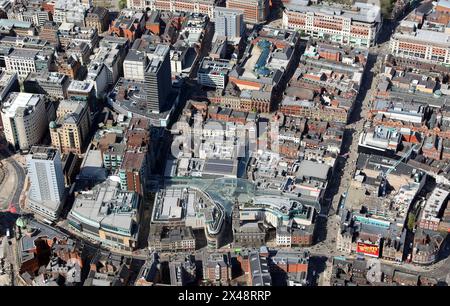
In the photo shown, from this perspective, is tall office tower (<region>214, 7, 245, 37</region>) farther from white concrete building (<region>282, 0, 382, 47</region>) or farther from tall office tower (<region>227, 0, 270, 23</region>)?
white concrete building (<region>282, 0, 382, 47</region>)

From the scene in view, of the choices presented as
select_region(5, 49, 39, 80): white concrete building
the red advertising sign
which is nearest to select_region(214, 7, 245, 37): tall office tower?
select_region(5, 49, 39, 80): white concrete building

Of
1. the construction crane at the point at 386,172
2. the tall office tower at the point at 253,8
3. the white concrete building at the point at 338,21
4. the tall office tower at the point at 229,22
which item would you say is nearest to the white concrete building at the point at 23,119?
the tall office tower at the point at 229,22

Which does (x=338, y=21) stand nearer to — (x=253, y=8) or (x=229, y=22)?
(x=253, y=8)

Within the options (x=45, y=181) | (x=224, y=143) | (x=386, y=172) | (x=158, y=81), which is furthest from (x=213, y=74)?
(x=45, y=181)

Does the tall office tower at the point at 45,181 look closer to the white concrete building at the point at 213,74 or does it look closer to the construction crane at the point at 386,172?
the white concrete building at the point at 213,74

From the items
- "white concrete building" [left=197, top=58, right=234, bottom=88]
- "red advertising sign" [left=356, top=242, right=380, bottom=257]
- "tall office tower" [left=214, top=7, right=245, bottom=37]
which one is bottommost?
"red advertising sign" [left=356, top=242, right=380, bottom=257]
